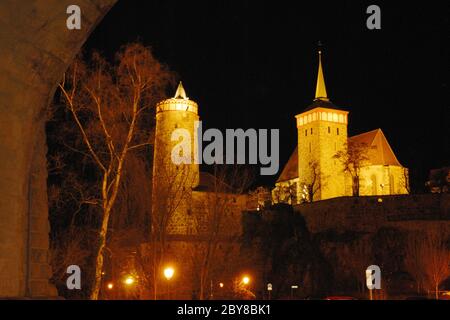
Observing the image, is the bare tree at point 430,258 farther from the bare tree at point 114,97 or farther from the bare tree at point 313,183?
the bare tree at point 114,97

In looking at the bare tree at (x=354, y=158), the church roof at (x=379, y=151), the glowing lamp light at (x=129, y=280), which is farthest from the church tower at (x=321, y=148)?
the glowing lamp light at (x=129, y=280)

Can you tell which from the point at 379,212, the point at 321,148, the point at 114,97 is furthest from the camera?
the point at 321,148

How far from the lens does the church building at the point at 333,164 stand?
64.0m

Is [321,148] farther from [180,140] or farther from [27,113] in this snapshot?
[27,113]

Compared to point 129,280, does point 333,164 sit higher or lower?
higher

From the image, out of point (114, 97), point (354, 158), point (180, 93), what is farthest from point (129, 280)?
point (354, 158)

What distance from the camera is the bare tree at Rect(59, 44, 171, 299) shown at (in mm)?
14984

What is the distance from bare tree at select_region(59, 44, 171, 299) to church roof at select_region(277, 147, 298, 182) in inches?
2191

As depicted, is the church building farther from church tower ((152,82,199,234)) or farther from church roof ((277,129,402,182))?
church tower ((152,82,199,234))

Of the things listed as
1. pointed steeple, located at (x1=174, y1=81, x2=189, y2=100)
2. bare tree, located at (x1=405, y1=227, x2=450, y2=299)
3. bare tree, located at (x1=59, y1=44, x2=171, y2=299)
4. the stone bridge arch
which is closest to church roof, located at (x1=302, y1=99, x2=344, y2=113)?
pointed steeple, located at (x1=174, y1=81, x2=189, y2=100)

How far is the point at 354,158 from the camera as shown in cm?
6253

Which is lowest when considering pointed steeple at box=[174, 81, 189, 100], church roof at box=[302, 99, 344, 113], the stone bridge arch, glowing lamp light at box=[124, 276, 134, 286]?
glowing lamp light at box=[124, 276, 134, 286]

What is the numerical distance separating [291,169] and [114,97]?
2298 inches
